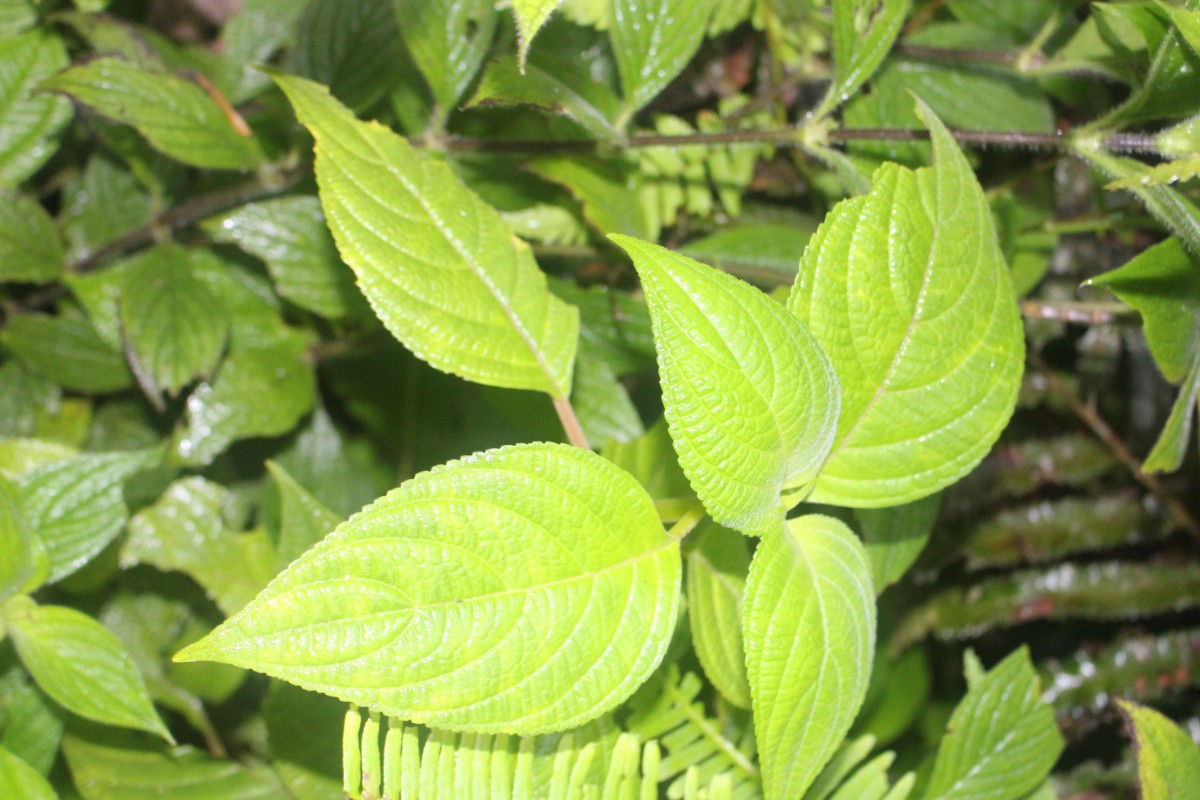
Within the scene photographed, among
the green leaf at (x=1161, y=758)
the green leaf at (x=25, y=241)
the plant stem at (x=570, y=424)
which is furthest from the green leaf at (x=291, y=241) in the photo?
the green leaf at (x=1161, y=758)

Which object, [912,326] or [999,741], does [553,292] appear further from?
[999,741]

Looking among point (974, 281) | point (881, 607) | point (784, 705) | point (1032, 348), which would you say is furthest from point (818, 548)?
point (1032, 348)

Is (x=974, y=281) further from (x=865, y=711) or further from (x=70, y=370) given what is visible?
(x=70, y=370)

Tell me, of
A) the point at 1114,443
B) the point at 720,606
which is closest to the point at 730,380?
the point at 720,606

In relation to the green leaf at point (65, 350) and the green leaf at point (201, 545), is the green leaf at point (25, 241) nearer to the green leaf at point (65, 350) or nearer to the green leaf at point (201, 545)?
the green leaf at point (65, 350)

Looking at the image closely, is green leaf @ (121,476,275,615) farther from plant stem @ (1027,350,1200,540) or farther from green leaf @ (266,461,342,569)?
plant stem @ (1027,350,1200,540)

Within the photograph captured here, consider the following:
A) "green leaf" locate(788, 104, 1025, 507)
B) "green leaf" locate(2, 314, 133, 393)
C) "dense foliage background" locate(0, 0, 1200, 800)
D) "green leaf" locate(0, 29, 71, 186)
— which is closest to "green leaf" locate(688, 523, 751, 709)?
"dense foliage background" locate(0, 0, 1200, 800)
